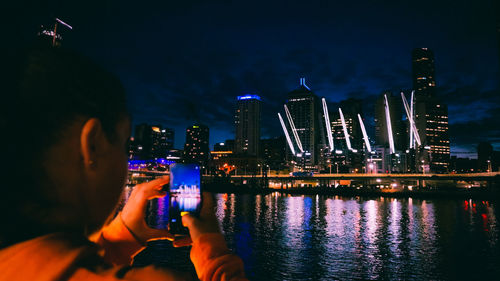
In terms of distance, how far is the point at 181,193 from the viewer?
9.14ft

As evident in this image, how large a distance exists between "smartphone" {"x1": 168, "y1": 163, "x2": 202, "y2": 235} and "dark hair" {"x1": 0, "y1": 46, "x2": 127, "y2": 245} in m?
0.96

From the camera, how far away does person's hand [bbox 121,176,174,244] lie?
1978 mm

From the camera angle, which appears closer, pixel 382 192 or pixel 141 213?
pixel 141 213

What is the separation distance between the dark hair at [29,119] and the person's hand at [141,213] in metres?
0.86

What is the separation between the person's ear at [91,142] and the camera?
1190mm

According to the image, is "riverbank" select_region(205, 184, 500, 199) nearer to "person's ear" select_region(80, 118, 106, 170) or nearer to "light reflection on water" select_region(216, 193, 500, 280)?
"light reflection on water" select_region(216, 193, 500, 280)


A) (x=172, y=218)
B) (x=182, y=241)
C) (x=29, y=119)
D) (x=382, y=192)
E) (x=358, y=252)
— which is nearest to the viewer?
(x=29, y=119)

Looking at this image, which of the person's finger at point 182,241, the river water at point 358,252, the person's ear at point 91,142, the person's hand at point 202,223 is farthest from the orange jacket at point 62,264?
the river water at point 358,252

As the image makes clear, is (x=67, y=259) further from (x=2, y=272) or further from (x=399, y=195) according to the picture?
(x=399, y=195)

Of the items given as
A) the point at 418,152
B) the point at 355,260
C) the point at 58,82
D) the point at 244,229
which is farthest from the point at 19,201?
the point at 418,152

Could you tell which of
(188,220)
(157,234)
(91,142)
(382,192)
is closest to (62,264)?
(91,142)

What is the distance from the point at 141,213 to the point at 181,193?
812 mm

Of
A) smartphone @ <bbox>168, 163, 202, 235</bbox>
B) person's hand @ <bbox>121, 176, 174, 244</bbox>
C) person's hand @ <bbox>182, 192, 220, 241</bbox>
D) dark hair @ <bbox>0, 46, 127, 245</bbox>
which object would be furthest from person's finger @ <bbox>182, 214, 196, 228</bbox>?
dark hair @ <bbox>0, 46, 127, 245</bbox>

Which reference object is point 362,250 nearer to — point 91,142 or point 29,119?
point 91,142
